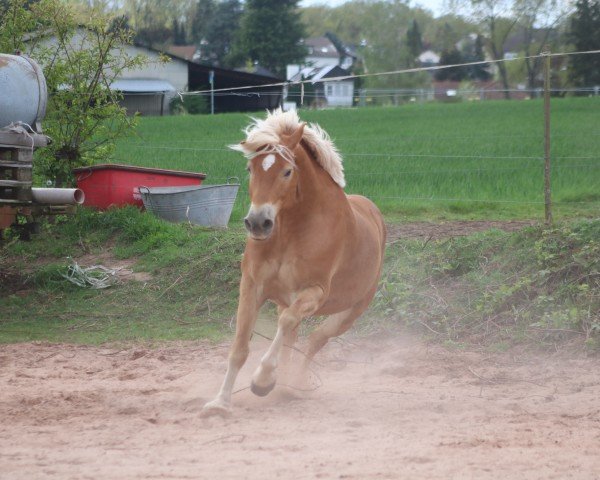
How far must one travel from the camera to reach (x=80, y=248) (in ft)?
41.6

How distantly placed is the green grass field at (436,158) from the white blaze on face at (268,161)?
342 inches

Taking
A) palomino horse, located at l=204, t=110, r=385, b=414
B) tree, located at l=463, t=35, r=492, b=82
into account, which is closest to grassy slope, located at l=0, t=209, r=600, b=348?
palomino horse, located at l=204, t=110, r=385, b=414

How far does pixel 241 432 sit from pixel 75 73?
907cm

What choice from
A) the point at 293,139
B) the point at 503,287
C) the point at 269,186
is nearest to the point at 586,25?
the point at 503,287

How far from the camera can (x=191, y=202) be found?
13.4m

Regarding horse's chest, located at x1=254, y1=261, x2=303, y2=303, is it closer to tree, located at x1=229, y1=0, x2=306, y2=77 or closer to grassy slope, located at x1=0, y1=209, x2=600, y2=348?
grassy slope, located at x1=0, y1=209, x2=600, y2=348

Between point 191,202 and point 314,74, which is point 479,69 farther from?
point 191,202

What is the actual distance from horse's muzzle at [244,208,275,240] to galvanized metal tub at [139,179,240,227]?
289 inches

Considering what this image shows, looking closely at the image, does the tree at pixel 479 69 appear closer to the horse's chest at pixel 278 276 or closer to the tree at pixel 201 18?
the tree at pixel 201 18

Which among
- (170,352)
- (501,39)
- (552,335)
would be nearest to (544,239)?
(552,335)

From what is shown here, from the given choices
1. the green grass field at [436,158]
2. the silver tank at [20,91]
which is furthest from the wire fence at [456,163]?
the silver tank at [20,91]

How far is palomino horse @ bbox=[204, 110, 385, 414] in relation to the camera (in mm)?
6188

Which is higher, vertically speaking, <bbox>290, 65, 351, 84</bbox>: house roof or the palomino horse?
<bbox>290, 65, 351, 84</bbox>: house roof

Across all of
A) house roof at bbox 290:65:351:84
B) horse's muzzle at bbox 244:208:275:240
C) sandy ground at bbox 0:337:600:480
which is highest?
house roof at bbox 290:65:351:84
